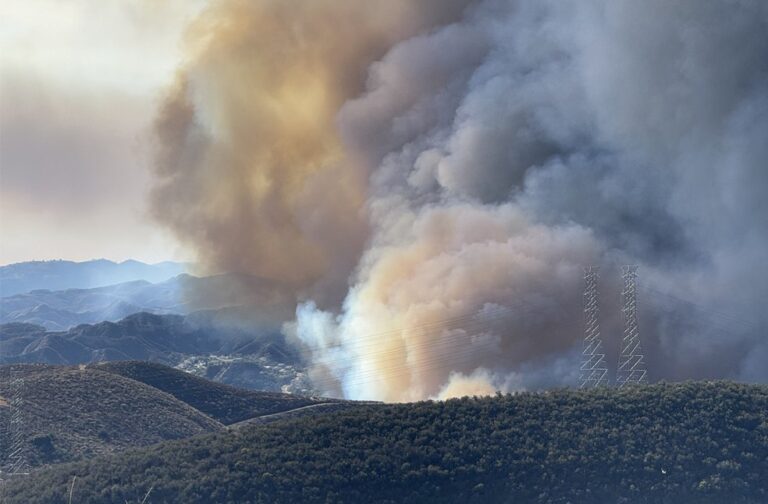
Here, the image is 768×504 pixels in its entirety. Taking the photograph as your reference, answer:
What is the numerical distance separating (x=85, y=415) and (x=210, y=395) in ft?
62.8

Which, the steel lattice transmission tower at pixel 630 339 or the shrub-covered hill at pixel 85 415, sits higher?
the steel lattice transmission tower at pixel 630 339

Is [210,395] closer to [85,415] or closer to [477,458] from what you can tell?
[85,415]

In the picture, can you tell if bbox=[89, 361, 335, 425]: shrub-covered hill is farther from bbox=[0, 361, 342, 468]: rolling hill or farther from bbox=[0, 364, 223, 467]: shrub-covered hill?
bbox=[0, 364, 223, 467]: shrub-covered hill

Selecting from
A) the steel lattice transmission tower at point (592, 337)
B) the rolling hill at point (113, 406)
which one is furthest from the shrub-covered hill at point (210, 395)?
the steel lattice transmission tower at point (592, 337)

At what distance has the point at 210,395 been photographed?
101688mm

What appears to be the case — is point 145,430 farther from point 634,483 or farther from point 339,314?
point 339,314

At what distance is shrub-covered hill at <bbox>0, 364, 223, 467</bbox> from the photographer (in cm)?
7675

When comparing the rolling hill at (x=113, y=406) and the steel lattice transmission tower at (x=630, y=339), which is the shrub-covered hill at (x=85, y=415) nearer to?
the rolling hill at (x=113, y=406)

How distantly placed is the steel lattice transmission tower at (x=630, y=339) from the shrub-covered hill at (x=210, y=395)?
27.6 meters

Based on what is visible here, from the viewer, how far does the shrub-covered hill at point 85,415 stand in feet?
252

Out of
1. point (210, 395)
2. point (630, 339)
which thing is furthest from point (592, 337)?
point (210, 395)

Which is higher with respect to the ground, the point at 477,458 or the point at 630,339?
the point at 630,339

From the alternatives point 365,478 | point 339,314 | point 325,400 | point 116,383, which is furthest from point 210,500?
point 339,314

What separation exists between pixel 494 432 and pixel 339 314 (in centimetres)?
7626
